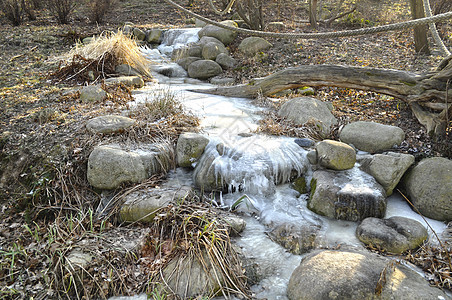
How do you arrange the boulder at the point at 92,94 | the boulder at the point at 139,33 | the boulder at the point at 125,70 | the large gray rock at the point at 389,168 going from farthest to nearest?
A: the boulder at the point at 139,33 < the boulder at the point at 125,70 < the boulder at the point at 92,94 < the large gray rock at the point at 389,168

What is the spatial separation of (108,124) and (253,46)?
5.40 metres

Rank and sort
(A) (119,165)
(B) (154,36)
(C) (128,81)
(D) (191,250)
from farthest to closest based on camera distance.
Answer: (B) (154,36), (C) (128,81), (A) (119,165), (D) (191,250)

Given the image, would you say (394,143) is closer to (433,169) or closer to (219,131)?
(433,169)

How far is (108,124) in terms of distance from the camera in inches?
167

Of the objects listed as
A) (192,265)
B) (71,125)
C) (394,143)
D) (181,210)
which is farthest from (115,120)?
(394,143)

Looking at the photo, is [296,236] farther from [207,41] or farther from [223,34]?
[223,34]

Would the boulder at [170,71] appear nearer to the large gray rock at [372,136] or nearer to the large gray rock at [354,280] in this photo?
the large gray rock at [372,136]

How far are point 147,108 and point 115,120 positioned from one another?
653 mm

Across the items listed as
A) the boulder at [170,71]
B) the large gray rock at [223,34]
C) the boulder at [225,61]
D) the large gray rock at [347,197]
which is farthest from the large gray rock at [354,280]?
the large gray rock at [223,34]

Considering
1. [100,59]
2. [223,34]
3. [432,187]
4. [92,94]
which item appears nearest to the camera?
[432,187]

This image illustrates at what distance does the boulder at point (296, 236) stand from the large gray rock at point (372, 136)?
153 cm

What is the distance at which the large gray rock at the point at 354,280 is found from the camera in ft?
7.96

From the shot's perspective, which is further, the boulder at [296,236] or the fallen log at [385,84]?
the fallen log at [385,84]

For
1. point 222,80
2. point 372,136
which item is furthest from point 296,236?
point 222,80
